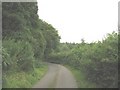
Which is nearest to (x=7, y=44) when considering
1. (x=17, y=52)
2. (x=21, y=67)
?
(x=17, y=52)

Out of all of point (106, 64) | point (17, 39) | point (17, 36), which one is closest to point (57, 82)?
point (106, 64)

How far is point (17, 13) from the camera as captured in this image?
39844 millimetres

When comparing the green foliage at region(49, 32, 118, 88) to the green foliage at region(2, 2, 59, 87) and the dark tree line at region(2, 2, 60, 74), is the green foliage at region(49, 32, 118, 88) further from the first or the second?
the dark tree line at region(2, 2, 60, 74)

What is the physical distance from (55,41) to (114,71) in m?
76.5

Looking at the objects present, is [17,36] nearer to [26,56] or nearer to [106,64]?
[26,56]

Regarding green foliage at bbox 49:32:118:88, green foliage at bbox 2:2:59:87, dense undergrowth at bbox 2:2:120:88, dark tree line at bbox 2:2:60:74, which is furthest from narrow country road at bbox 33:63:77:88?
dark tree line at bbox 2:2:60:74

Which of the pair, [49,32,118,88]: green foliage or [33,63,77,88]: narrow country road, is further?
[33,63,77,88]: narrow country road

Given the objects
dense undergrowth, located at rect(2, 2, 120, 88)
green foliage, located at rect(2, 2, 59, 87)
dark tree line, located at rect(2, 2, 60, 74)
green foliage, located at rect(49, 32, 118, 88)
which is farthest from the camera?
dark tree line, located at rect(2, 2, 60, 74)

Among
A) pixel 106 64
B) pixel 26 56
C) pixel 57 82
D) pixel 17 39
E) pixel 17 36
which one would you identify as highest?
pixel 17 36

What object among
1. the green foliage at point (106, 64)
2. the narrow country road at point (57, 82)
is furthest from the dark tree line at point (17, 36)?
the green foliage at point (106, 64)

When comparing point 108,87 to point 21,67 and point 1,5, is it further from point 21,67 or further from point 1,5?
point 1,5

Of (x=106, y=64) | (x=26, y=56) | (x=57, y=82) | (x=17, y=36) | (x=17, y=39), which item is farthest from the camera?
(x=17, y=36)

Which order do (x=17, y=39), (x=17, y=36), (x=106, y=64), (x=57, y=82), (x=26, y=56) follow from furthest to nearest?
(x=17, y=36)
(x=17, y=39)
(x=26, y=56)
(x=57, y=82)
(x=106, y=64)

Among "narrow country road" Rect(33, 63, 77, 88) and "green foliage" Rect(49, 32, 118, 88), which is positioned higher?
"green foliage" Rect(49, 32, 118, 88)
